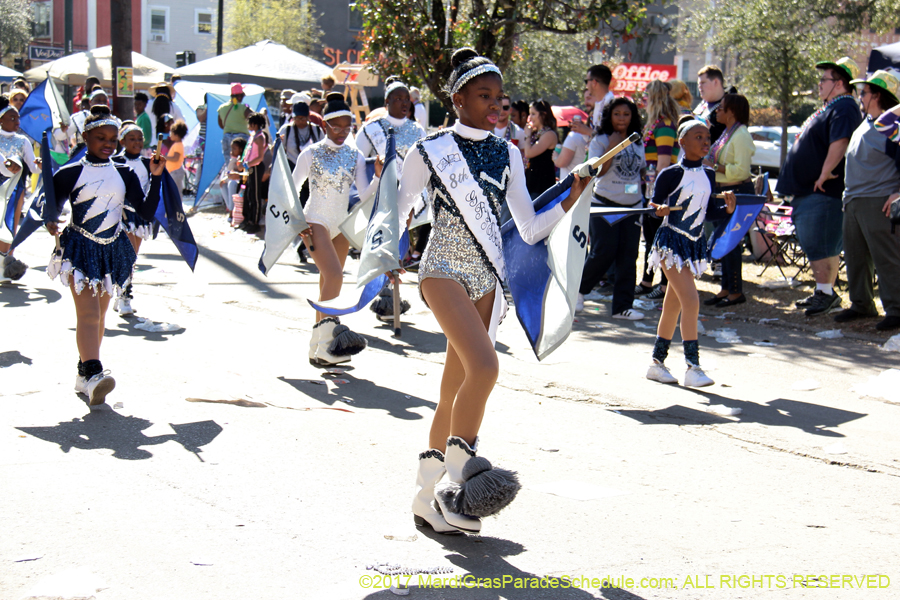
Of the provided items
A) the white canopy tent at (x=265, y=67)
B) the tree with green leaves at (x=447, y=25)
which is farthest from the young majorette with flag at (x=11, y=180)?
the white canopy tent at (x=265, y=67)

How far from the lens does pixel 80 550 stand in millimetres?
3709

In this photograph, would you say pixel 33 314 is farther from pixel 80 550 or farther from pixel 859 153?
pixel 859 153

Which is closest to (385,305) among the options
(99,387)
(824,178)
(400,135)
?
(400,135)

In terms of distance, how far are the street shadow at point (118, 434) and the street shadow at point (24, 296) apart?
Answer: 399 centimetres

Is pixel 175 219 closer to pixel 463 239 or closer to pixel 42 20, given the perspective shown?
pixel 463 239

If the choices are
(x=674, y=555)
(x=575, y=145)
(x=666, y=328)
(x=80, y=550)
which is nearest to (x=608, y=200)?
(x=575, y=145)

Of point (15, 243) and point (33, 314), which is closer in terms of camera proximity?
point (15, 243)

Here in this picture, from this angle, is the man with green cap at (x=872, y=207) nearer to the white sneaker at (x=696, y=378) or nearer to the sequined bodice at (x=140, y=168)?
the white sneaker at (x=696, y=378)

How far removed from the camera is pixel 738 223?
8.24 meters

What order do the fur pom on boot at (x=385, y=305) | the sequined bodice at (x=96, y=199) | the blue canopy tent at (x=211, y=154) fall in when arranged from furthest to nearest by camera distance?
the blue canopy tent at (x=211, y=154)
the fur pom on boot at (x=385, y=305)
the sequined bodice at (x=96, y=199)

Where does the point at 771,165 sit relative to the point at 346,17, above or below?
below

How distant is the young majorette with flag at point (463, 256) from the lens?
12.7 feet

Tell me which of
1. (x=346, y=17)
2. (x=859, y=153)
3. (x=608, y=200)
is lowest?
(x=608, y=200)

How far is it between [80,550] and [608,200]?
22.9ft
